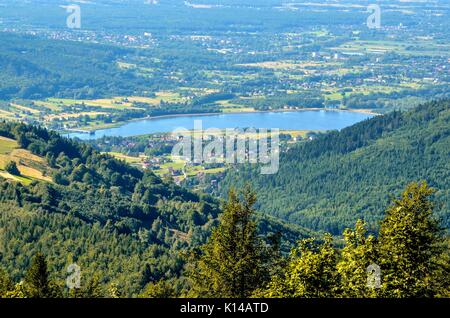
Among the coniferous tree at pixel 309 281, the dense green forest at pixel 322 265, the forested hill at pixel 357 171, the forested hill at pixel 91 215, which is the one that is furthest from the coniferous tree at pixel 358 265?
the forested hill at pixel 357 171

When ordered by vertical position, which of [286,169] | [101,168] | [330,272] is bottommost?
[286,169]

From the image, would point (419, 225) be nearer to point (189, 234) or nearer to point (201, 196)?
point (189, 234)

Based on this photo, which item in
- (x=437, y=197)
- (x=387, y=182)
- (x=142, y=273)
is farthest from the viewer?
(x=387, y=182)

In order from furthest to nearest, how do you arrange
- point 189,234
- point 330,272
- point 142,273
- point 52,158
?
point 52,158 → point 189,234 → point 142,273 → point 330,272

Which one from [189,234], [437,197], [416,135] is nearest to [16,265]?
[189,234]
